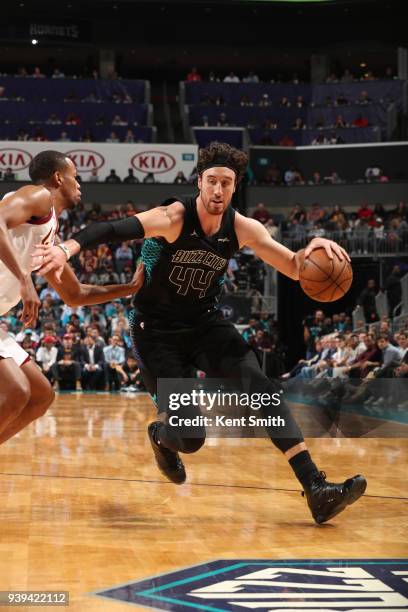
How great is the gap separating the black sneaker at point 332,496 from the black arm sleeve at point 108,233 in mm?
1985

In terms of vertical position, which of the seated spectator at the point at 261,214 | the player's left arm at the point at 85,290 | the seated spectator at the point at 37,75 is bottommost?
the seated spectator at the point at 261,214

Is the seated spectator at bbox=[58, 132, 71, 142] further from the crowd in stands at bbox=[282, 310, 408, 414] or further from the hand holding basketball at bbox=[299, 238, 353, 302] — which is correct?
the hand holding basketball at bbox=[299, 238, 353, 302]

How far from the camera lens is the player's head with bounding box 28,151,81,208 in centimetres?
560

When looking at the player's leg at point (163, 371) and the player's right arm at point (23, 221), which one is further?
the player's leg at point (163, 371)

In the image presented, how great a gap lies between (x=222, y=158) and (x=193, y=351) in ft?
4.43

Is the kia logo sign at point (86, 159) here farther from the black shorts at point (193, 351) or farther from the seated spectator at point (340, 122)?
the black shorts at point (193, 351)

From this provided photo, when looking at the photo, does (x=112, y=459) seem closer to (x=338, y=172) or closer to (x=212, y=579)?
(x=212, y=579)

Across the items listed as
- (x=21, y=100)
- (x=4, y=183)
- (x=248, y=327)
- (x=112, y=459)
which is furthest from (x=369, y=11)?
(x=112, y=459)

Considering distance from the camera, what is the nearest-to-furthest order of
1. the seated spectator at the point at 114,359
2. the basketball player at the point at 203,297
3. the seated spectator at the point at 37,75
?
the basketball player at the point at 203,297
the seated spectator at the point at 114,359
the seated spectator at the point at 37,75

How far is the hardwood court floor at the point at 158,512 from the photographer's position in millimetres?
4785

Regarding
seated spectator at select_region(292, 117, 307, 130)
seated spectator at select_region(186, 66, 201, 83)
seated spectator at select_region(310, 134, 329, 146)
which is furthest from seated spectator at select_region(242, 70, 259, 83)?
seated spectator at select_region(310, 134, 329, 146)

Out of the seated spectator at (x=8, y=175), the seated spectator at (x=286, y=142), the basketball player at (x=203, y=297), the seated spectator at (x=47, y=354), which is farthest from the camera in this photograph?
the seated spectator at (x=286, y=142)

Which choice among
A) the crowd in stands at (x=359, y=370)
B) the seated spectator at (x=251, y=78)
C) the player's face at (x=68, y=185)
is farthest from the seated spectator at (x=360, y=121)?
the player's face at (x=68, y=185)

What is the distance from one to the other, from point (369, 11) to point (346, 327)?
19.8 metres
